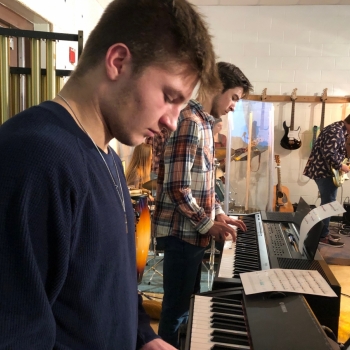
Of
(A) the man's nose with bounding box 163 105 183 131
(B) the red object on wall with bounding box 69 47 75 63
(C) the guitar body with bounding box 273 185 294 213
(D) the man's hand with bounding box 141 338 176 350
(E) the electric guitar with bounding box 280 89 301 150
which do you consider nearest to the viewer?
(A) the man's nose with bounding box 163 105 183 131

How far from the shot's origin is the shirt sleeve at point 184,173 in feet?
5.48

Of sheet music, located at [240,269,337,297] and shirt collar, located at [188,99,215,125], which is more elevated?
shirt collar, located at [188,99,215,125]

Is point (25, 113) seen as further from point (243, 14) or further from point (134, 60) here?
point (243, 14)

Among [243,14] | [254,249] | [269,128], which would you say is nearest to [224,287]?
[254,249]

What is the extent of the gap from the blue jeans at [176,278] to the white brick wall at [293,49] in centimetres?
388

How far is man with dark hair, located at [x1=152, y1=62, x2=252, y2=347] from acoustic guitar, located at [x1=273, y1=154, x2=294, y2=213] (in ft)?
10.7

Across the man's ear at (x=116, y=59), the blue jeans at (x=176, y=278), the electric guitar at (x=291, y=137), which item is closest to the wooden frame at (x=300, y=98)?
the electric guitar at (x=291, y=137)

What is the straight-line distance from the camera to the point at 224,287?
138cm

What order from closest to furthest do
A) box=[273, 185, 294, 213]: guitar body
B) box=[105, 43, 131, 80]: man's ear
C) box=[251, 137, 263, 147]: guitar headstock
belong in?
box=[105, 43, 131, 80]: man's ear
box=[251, 137, 263, 147]: guitar headstock
box=[273, 185, 294, 213]: guitar body

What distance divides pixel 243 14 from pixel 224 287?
4648mm

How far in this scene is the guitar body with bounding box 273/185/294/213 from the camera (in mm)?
4836

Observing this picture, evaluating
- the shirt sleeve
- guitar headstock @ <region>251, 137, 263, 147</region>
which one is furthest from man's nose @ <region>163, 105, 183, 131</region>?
guitar headstock @ <region>251, 137, 263, 147</region>

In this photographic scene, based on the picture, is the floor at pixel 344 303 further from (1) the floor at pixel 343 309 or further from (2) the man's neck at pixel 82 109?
(2) the man's neck at pixel 82 109

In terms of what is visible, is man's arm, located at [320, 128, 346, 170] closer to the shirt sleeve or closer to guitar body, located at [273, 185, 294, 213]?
guitar body, located at [273, 185, 294, 213]
